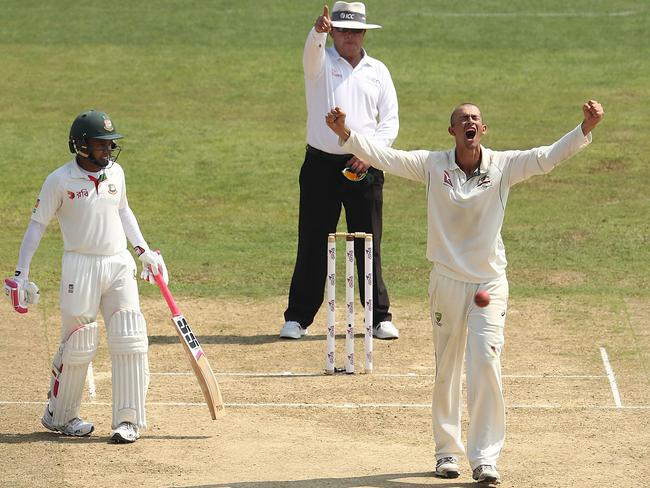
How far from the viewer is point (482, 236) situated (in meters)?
8.59

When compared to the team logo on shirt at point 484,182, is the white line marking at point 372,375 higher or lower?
lower

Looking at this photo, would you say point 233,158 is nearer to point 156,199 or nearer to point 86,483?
point 156,199

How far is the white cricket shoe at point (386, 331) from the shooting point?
40.4 ft

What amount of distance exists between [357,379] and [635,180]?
850 centimetres

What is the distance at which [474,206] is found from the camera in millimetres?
8570

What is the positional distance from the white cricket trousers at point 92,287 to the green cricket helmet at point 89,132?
24.7 inches

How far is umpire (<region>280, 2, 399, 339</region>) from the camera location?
12.1 meters

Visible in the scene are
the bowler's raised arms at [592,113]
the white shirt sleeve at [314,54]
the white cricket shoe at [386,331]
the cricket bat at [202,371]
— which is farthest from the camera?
the white cricket shoe at [386,331]

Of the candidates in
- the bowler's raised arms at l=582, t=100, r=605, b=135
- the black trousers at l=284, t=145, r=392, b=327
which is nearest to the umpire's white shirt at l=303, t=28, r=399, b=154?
the black trousers at l=284, t=145, r=392, b=327

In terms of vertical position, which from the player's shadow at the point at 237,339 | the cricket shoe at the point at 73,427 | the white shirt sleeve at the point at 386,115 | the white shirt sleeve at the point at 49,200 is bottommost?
the cricket shoe at the point at 73,427

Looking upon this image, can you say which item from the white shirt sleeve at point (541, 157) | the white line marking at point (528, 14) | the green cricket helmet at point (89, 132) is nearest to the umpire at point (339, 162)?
the green cricket helmet at point (89, 132)

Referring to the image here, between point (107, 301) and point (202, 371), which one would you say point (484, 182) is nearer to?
point (202, 371)

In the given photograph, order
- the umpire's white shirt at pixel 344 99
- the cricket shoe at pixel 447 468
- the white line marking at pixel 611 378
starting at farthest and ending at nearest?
the umpire's white shirt at pixel 344 99 < the white line marking at pixel 611 378 < the cricket shoe at pixel 447 468

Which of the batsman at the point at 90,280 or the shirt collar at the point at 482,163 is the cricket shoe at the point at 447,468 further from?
the batsman at the point at 90,280
